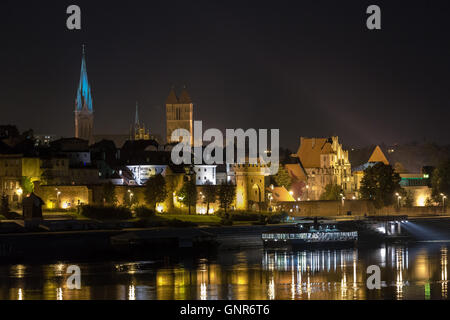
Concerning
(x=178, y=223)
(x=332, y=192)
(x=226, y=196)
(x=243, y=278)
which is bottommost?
(x=243, y=278)

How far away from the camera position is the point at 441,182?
13712cm

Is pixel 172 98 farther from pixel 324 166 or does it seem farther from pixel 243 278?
pixel 243 278

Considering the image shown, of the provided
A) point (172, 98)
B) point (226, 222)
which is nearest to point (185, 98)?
point (172, 98)

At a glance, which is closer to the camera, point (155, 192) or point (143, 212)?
point (143, 212)

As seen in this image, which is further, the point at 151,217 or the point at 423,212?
the point at 423,212

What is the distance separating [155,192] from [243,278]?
42266mm

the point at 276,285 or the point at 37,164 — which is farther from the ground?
the point at 37,164

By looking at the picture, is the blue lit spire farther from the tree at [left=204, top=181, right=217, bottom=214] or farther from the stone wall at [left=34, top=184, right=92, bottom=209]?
the stone wall at [left=34, top=184, right=92, bottom=209]

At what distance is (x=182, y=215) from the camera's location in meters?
104


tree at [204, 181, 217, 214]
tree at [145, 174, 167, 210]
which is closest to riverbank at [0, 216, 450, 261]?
tree at [145, 174, 167, 210]

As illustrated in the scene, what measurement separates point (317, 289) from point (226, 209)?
5233 centimetres
